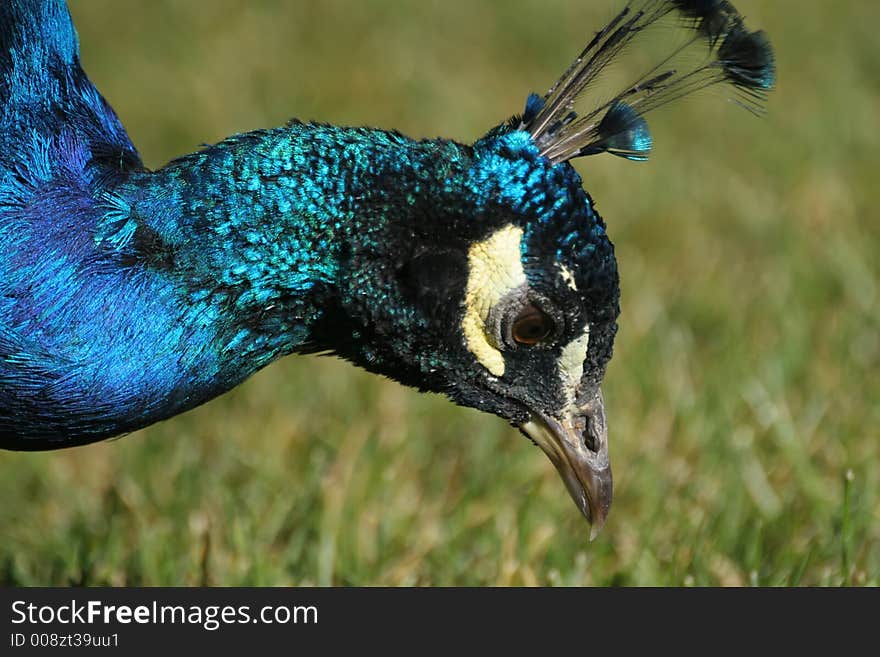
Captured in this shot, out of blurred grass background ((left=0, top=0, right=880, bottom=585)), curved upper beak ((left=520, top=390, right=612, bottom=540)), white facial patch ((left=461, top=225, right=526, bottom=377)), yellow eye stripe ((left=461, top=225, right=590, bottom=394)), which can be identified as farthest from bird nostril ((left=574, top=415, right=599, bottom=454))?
blurred grass background ((left=0, top=0, right=880, bottom=585))

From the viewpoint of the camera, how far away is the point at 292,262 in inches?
79.0

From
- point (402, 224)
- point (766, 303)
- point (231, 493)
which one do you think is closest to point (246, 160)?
point (402, 224)

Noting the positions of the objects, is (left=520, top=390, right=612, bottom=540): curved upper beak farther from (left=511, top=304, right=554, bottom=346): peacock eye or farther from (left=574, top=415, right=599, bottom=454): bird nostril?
(left=511, top=304, right=554, bottom=346): peacock eye

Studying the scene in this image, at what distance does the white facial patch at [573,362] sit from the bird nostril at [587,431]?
0.05m

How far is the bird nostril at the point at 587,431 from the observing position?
219 cm

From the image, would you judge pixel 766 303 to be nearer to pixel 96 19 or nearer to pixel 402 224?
pixel 402 224

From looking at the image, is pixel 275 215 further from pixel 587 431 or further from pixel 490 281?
pixel 587 431

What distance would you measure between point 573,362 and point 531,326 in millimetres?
108

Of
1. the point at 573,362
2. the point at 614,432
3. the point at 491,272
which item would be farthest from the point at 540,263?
the point at 614,432

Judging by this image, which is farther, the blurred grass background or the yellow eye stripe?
the blurred grass background

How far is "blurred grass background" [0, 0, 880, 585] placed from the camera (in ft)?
9.53

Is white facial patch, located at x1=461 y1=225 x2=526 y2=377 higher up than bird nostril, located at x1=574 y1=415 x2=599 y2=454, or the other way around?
white facial patch, located at x1=461 y1=225 x2=526 y2=377

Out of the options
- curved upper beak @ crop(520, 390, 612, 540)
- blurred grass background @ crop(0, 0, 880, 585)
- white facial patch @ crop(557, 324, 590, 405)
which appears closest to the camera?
white facial patch @ crop(557, 324, 590, 405)

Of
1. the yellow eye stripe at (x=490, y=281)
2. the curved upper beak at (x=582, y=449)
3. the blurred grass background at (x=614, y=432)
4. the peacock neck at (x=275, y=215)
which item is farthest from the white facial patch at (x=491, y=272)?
the blurred grass background at (x=614, y=432)
